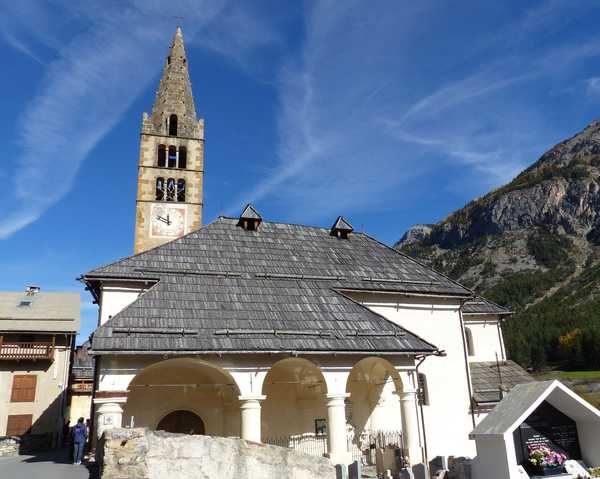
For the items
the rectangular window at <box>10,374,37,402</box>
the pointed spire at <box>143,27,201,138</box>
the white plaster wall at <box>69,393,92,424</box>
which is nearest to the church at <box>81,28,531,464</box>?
the pointed spire at <box>143,27,201,138</box>

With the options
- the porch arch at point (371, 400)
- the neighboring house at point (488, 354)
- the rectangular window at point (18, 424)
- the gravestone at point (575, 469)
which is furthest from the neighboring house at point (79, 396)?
the gravestone at point (575, 469)

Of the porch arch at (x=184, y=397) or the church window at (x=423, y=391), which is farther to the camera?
the church window at (x=423, y=391)

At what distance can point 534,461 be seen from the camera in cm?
1270

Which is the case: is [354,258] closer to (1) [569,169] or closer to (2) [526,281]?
(2) [526,281]

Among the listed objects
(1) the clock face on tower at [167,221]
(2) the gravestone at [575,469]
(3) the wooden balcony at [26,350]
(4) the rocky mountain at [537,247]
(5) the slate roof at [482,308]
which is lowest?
(2) the gravestone at [575,469]

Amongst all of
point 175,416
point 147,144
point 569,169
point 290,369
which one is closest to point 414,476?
point 290,369

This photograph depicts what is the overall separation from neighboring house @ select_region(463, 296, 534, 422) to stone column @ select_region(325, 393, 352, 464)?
8.74 m

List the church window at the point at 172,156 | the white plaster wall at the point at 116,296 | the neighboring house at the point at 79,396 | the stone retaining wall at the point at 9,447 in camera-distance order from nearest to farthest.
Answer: the white plaster wall at the point at 116,296, the stone retaining wall at the point at 9,447, the church window at the point at 172,156, the neighboring house at the point at 79,396

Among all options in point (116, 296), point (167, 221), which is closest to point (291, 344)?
point (116, 296)

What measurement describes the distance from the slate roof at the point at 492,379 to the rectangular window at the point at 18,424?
25.4 meters

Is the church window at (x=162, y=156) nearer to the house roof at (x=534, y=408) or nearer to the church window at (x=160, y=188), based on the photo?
the church window at (x=160, y=188)

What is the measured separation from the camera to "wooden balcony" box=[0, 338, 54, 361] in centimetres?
3119

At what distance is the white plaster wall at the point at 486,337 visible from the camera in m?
28.1

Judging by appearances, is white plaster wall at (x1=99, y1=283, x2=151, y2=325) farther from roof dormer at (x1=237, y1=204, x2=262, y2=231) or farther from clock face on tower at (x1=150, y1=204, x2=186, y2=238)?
clock face on tower at (x1=150, y1=204, x2=186, y2=238)
